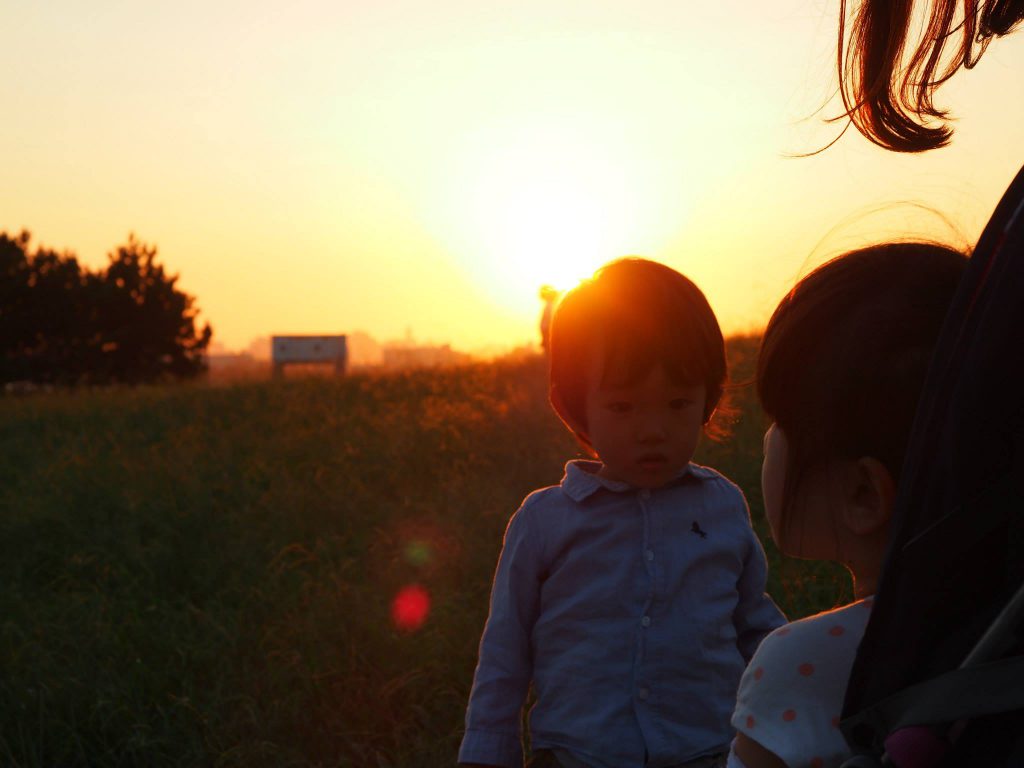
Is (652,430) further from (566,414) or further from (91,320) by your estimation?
(91,320)

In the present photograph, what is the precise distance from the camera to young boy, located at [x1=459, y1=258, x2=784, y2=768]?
210cm

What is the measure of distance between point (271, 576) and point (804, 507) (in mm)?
4237

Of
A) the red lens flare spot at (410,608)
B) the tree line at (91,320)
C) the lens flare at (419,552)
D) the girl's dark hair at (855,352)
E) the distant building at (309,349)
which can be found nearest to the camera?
the girl's dark hair at (855,352)

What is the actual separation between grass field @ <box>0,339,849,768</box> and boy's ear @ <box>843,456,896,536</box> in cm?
252

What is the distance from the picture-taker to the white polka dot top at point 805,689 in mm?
1121

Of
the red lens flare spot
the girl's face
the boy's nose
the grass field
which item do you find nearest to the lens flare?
the grass field

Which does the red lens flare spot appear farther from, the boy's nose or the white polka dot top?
the white polka dot top

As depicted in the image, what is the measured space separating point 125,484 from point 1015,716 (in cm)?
713

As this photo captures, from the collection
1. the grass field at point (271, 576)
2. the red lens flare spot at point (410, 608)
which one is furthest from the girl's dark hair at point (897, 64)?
the red lens flare spot at point (410, 608)

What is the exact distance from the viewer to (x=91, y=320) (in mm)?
41469

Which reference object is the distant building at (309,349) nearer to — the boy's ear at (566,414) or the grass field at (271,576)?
the grass field at (271,576)

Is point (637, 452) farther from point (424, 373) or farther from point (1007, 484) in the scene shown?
point (424, 373)

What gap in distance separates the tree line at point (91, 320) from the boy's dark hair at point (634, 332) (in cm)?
3836

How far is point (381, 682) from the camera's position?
4.00 meters
